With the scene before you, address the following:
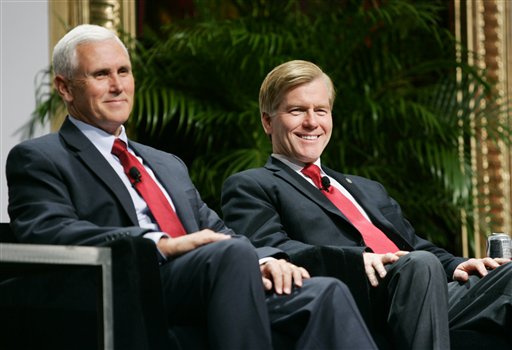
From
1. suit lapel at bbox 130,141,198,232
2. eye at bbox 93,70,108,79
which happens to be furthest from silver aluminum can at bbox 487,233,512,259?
eye at bbox 93,70,108,79

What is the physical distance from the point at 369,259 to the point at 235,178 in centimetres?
51

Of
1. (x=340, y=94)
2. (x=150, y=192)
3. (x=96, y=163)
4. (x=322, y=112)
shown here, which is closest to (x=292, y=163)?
(x=322, y=112)

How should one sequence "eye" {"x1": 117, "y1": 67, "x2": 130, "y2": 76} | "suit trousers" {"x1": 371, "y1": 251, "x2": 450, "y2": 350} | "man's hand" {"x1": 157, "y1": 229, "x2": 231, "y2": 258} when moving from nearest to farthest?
"man's hand" {"x1": 157, "y1": 229, "x2": 231, "y2": 258} → "suit trousers" {"x1": 371, "y1": 251, "x2": 450, "y2": 350} → "eye" {"x1": 117, "y1": 67, "x2": 130, "y2": 76}

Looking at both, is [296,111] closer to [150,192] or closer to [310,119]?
[310,119]

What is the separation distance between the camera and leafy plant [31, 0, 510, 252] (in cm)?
441

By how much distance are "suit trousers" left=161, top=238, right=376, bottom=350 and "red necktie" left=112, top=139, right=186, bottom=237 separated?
0.72 ft

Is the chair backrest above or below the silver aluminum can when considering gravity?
above

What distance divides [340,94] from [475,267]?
179cm

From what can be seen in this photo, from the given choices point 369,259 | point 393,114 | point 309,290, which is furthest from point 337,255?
point 393,114

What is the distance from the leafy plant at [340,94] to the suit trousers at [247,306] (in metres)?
1.85

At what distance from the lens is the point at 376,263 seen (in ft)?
8.99

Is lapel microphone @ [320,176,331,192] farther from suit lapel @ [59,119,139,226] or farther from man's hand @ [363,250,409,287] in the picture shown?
suit lapel @ [59,119,139,226]

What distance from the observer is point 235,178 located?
3.05 meters

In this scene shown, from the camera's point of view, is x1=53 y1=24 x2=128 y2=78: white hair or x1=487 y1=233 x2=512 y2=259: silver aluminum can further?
x1=487 y1=233 x2=512 y2=259: silver aluminum can
